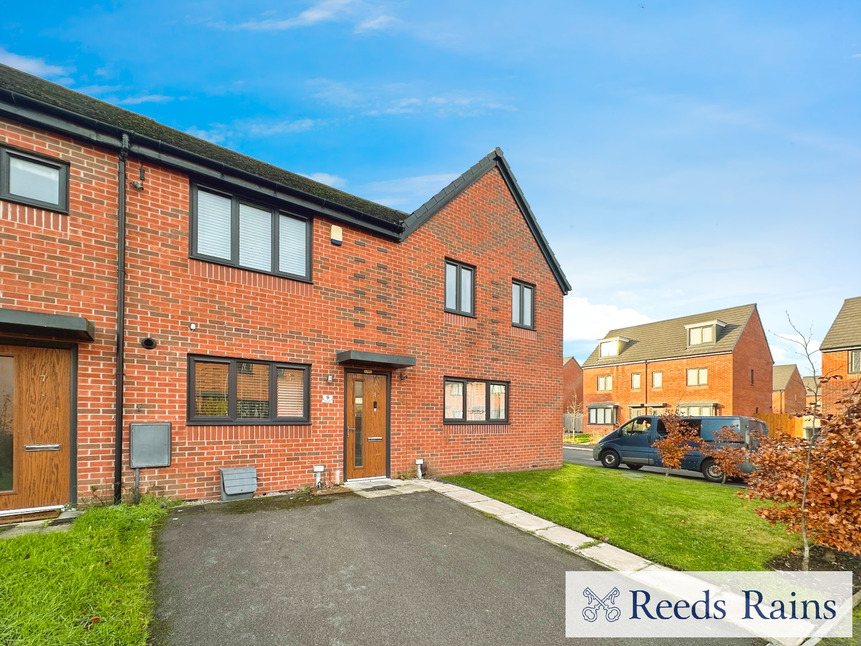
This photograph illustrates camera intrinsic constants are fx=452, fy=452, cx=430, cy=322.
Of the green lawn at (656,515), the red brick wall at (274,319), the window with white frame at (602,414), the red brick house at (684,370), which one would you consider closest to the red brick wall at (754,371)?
the red brick house at (684,370)

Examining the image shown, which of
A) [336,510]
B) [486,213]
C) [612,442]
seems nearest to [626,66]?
[486,213]

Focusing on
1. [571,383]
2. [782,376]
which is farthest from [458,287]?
[782,376]

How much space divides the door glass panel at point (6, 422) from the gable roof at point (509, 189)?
7854 millimetres

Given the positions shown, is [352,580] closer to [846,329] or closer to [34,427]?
[34,427]

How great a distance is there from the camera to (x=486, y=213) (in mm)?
13461

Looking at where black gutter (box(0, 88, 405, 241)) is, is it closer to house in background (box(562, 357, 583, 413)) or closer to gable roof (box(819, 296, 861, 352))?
gable roof (box(819, 296, 861, 352))

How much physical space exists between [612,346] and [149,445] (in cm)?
3910

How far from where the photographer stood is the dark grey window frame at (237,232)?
8.22 meters

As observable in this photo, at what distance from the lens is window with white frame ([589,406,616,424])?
37.0 meters

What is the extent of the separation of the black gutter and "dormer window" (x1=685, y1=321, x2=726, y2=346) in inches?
1253

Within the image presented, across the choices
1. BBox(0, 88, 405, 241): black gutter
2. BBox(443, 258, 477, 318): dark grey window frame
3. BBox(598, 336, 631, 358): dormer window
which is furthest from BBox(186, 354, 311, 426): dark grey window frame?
Answer: BBox(598, 336, 631, 358): dormer window

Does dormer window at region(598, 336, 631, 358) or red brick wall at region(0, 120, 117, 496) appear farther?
dormer window at region(598, 336, 631, 358)

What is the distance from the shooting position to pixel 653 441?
15.9 meters

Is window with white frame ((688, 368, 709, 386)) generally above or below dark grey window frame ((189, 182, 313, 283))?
below
